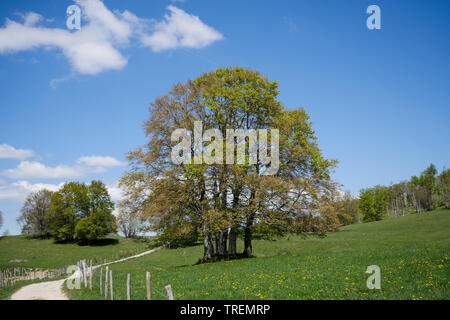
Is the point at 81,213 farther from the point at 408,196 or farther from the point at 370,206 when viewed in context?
the point at 408,196

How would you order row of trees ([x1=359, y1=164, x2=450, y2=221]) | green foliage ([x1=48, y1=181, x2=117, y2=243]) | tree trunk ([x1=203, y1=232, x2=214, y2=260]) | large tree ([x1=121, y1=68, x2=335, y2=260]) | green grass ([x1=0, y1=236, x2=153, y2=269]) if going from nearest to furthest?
large tree ([x1=121, y1=68, x2=335, y2=260]) → tree trunk ([x1=203, y1=232, x2=214, y2=260]) → green grass ([x1=0, y1=236, x2=153, y2=269]) → green foliage ([x1=48, y1=181, x2=117, y2=243]) → row of trees ([x1=359, y1=164, x2=450, y2=221])

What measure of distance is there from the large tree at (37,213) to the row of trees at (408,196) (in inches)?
3807

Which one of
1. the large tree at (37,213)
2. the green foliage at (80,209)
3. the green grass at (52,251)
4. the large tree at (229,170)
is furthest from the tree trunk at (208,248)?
the large tree at (37,213)

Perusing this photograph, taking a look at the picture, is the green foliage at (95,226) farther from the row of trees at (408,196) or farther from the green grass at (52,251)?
the row of trees at (408,196)

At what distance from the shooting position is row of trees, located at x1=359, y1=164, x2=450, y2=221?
10112 cm

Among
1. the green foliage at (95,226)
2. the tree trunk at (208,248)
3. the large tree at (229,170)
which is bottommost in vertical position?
the green foliage at (95,226)

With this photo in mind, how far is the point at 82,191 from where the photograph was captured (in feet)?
236

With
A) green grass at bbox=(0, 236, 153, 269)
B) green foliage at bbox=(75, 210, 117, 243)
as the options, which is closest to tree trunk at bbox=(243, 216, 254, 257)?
green grass at bbox=(0, 236, 153, 269)

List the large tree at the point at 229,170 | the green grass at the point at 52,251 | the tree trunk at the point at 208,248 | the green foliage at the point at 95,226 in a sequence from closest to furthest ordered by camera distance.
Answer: the large tree at the point at 229,170 < the tree trunk at the point at 208,248 < the green grass at the point at 52,251 < the green foliage at the point at 95,226

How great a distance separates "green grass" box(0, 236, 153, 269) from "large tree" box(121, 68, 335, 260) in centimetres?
3352

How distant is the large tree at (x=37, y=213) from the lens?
78188 millimetres

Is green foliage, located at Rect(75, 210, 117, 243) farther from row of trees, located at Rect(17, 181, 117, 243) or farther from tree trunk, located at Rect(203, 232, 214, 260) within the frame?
tree trunk, located at Rect(203, 232, 214, 260)
